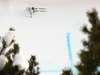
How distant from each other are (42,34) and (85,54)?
1556 mm

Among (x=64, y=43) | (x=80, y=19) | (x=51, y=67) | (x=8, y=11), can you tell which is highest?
(x=8, y=11)

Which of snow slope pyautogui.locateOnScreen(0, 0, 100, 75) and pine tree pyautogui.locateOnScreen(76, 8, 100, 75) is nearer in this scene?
pine tree pyautogui.locateOnScreen(76, 8, 100, 75)

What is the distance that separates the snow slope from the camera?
1.74m

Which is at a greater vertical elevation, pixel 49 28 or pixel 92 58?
pixel 49 28

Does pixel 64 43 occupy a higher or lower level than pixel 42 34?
lower

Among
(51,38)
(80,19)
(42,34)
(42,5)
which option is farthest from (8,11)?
(80,19)

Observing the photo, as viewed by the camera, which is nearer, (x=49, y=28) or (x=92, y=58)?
(x=92, y=58)

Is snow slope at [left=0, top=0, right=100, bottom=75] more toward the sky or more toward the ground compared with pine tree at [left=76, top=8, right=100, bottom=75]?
more toward the sky

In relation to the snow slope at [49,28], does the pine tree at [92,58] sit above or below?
below

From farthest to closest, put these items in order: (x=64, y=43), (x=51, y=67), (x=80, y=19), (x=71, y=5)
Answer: (x=71, y=5), (x=80, y=19), (x=64, y=43), (x=51, y=67)

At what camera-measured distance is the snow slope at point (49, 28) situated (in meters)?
1.74

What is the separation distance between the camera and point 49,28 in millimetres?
1910

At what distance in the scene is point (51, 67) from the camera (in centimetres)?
169

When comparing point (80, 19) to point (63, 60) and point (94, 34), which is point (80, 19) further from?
point (94, 34)
